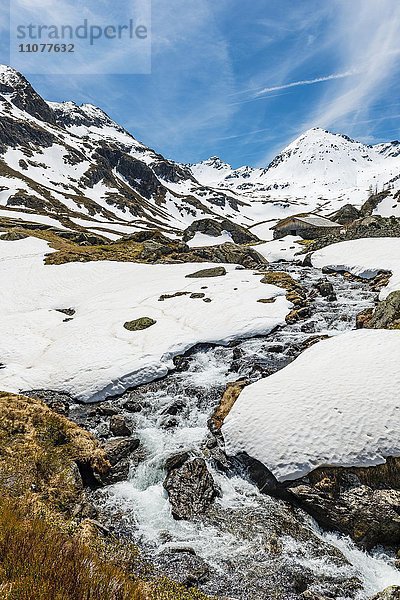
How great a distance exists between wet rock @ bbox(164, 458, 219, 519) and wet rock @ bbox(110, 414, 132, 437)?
3.01 meters

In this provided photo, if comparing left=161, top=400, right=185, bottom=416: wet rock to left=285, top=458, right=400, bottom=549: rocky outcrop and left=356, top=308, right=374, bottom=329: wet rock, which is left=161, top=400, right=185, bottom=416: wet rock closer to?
left=285, top=458, right=400, bottom=549: rocky outcrop

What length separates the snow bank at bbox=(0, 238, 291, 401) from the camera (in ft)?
58.2

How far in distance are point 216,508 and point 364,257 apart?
3423 cm

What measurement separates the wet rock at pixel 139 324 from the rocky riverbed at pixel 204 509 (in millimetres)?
5882

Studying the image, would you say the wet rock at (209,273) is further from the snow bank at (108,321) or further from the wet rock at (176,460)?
the wet rock at (176,460)

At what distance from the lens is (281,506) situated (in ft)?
34.0

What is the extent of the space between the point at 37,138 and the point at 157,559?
216 meters

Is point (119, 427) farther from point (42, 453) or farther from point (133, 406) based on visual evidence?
point (42, 453)

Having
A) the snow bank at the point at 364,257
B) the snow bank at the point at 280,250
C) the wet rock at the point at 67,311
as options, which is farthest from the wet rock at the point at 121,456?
the snow bank at the point at 280,250

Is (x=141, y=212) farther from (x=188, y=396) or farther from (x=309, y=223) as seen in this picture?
(x=188, y=396)

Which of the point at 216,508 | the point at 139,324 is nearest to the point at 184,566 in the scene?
the point at 216,508

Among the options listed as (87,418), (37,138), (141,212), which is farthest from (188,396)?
(37,138)

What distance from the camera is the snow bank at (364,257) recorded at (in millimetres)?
33250

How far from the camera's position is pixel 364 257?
124 ft
